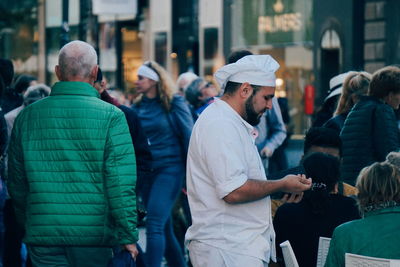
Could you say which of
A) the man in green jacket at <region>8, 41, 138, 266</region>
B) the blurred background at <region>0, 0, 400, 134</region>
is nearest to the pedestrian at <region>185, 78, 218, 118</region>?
the blurred background at <region>0, 0, 400, 134</region>

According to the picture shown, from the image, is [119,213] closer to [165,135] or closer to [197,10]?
[165,135]

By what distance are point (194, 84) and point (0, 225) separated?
15.6ft

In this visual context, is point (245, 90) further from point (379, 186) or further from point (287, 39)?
point (287, 39)

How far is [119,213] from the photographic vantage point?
573cm

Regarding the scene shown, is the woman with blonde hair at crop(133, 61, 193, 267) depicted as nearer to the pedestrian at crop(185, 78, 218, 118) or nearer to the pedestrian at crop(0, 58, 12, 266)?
the pedestrian at crop(0, 58, 12, 266)

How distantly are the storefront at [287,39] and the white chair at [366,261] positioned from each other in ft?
56.4

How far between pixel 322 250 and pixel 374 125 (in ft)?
9.48

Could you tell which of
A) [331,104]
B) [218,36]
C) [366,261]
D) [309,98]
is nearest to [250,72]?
[366,261]

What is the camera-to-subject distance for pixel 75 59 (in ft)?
19.7

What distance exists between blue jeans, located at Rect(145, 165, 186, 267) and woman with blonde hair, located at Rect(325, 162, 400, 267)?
14.9ft

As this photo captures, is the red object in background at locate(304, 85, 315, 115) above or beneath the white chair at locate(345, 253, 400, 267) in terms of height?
beneath

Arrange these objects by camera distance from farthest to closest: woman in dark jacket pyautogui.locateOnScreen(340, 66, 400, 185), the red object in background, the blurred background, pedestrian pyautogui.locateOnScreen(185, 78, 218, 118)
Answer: the red object in background
the blurred background
pedestrian pyautogui.locateOnScreen(185, 78, 218, 118)
woman in dark jacket pyautogui.locateOnScreen(340, 66, 400, 185)

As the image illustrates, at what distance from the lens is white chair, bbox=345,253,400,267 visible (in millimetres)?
4926

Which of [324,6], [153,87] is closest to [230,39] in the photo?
[324,6]
